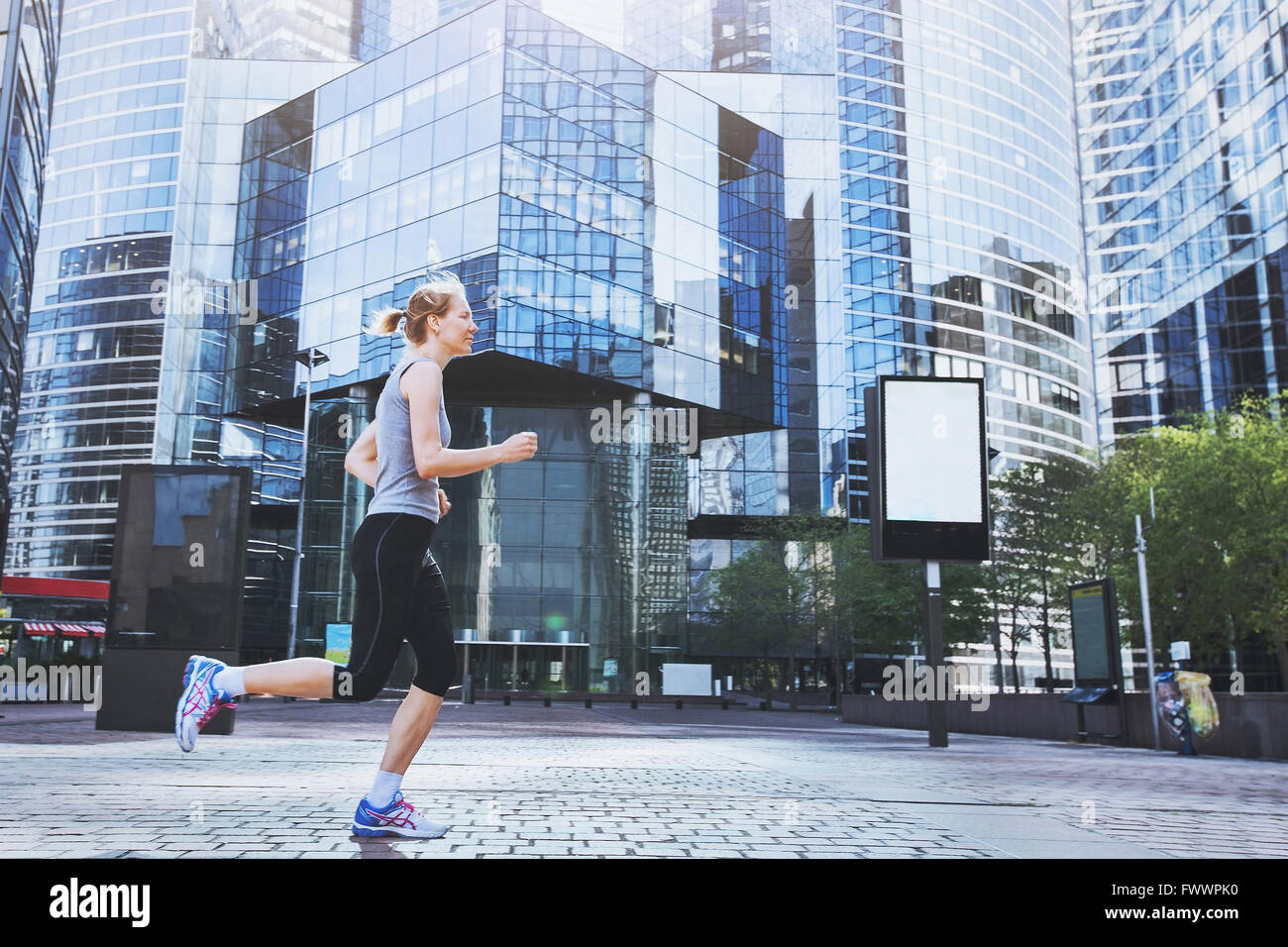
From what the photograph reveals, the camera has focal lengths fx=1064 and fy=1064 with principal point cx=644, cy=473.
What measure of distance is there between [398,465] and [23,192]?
94.1 feet

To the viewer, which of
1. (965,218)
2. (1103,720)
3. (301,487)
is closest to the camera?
(1103,720)

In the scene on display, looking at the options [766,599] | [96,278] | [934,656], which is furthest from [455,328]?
[96,278]

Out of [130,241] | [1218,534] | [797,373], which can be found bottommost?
[1218,534]

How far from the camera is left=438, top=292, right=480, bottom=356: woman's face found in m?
4.38

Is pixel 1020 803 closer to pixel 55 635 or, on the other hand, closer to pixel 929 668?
pixel 929 668

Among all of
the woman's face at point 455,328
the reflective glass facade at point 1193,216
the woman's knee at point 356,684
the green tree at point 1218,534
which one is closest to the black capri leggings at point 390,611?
the woman's knee at point 356,684

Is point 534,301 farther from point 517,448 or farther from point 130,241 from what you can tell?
point 130,241

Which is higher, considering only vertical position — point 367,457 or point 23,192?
point 23,192

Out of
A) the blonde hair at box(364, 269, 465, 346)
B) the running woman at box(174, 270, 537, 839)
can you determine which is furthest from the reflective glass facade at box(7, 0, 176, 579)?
the running woman at box(174, 270, 537, 839)

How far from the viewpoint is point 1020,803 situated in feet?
22.3

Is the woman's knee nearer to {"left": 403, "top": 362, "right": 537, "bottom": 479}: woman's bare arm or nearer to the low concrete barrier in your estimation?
{"left": 403, "top": 362, "right": 537, "bottom": 479}: woman's bare arm

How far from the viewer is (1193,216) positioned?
60688 millimetres

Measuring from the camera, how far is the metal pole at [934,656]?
16.3 m
